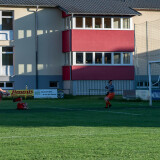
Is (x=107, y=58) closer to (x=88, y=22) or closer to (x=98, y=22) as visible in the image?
(x=98, y=22)

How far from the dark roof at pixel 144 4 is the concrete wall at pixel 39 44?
7.05 m

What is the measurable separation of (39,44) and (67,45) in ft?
8.11

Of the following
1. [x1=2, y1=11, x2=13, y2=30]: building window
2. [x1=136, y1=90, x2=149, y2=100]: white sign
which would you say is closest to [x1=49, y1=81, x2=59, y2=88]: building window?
[x1=2, y1=11, x2=13, y2=30]: building window

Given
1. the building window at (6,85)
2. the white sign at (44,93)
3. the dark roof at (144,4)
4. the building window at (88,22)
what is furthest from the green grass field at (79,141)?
the dark roof at (144,4)

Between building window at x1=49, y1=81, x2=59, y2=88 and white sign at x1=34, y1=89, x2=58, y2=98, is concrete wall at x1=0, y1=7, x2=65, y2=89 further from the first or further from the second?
white sign at x1=34, y1=89, x2=58, y2=98

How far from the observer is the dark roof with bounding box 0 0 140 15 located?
5047 cm

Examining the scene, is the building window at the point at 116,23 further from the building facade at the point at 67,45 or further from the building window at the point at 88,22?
the building window at the point at 88,22

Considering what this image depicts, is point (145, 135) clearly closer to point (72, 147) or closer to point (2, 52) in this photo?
point (72, 147)

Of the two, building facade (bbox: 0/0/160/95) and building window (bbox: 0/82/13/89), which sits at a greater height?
building facade (bbox: 0/0/160/95)

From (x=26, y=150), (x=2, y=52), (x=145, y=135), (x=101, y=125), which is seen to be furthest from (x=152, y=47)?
(x=26, y=150)

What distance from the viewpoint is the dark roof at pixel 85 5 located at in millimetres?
50469

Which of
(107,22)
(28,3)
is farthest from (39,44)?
(107,22)

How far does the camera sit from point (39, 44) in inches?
2055

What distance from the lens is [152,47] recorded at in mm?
54312
